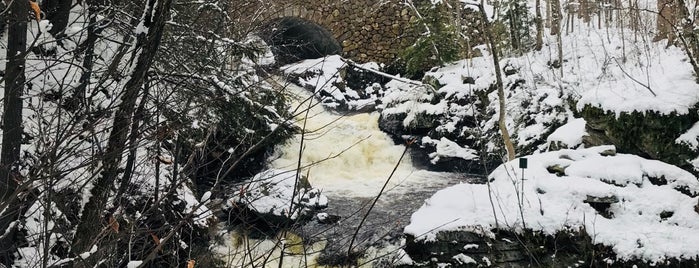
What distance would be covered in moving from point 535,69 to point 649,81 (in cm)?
294

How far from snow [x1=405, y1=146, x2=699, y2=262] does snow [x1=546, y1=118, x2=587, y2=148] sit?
134cm

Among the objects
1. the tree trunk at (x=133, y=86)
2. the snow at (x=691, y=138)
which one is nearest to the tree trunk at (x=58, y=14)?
the tree trunk at (x=133, y=86)

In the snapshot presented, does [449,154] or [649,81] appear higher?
[649,81]

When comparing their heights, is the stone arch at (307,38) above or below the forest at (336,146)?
above

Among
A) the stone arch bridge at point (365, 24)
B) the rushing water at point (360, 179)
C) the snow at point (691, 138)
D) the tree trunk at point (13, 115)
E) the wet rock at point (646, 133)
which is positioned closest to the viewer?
the tree trunk at point (13, 115)

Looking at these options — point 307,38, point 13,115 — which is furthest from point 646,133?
point 307,38

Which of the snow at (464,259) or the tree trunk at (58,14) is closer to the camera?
the tree trunk at (58,14)

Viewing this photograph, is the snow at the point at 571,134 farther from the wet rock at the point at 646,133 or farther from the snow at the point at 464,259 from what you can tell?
Answer: the snow at the point at 464,259

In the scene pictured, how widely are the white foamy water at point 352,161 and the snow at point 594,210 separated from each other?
8.90ft

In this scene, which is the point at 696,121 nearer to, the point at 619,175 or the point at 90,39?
the point at 619,175

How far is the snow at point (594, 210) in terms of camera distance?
12.7ft

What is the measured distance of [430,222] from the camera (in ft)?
14.4

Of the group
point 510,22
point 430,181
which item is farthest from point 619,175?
point 510,22

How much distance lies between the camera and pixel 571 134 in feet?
20.6
